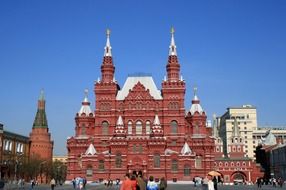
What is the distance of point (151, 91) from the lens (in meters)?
96.2

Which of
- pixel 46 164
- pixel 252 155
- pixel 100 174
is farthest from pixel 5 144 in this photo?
pixel 252 155

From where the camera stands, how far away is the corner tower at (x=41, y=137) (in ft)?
427

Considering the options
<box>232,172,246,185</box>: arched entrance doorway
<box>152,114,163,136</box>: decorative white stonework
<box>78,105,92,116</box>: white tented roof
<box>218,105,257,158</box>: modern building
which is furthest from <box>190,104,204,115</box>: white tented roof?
<box>218,105,257,158</box>: modern building

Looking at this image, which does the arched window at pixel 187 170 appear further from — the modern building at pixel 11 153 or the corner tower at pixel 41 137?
the corner tower at pixel 41 137

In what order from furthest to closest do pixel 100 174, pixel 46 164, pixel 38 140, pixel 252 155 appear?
pixel 252 155 → pixel 38 140 → pixel 46 164 → pixel 100 174

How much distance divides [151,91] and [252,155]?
10533 centimetres

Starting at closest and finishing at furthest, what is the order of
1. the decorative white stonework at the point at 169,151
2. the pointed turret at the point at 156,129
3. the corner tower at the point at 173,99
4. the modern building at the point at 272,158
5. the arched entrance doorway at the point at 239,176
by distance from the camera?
the decorative white stonework at the point at 169,151 → the pointed turret at the point at 156,129 → the corner tower at the point at 173,99 → the modern building at the point at 272,158 → the arched entrance doorway at the point at 239,176

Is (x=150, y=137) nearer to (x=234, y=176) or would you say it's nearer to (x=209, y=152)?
(x=209, y=152)

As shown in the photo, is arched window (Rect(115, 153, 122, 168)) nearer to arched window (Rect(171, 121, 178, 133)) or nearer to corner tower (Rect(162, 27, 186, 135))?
corner tower (Rect(162, 27, 186, 135))

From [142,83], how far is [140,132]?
11993 millimetres

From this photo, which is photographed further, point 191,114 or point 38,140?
point 38,140

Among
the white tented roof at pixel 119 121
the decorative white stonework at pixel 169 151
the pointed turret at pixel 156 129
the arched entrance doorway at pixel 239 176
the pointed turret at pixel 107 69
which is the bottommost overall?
the arched entrance doorway at pixel 239 176

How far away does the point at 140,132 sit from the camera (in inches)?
3666

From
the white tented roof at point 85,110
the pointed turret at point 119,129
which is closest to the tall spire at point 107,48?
the white tented roof at point 85,110
